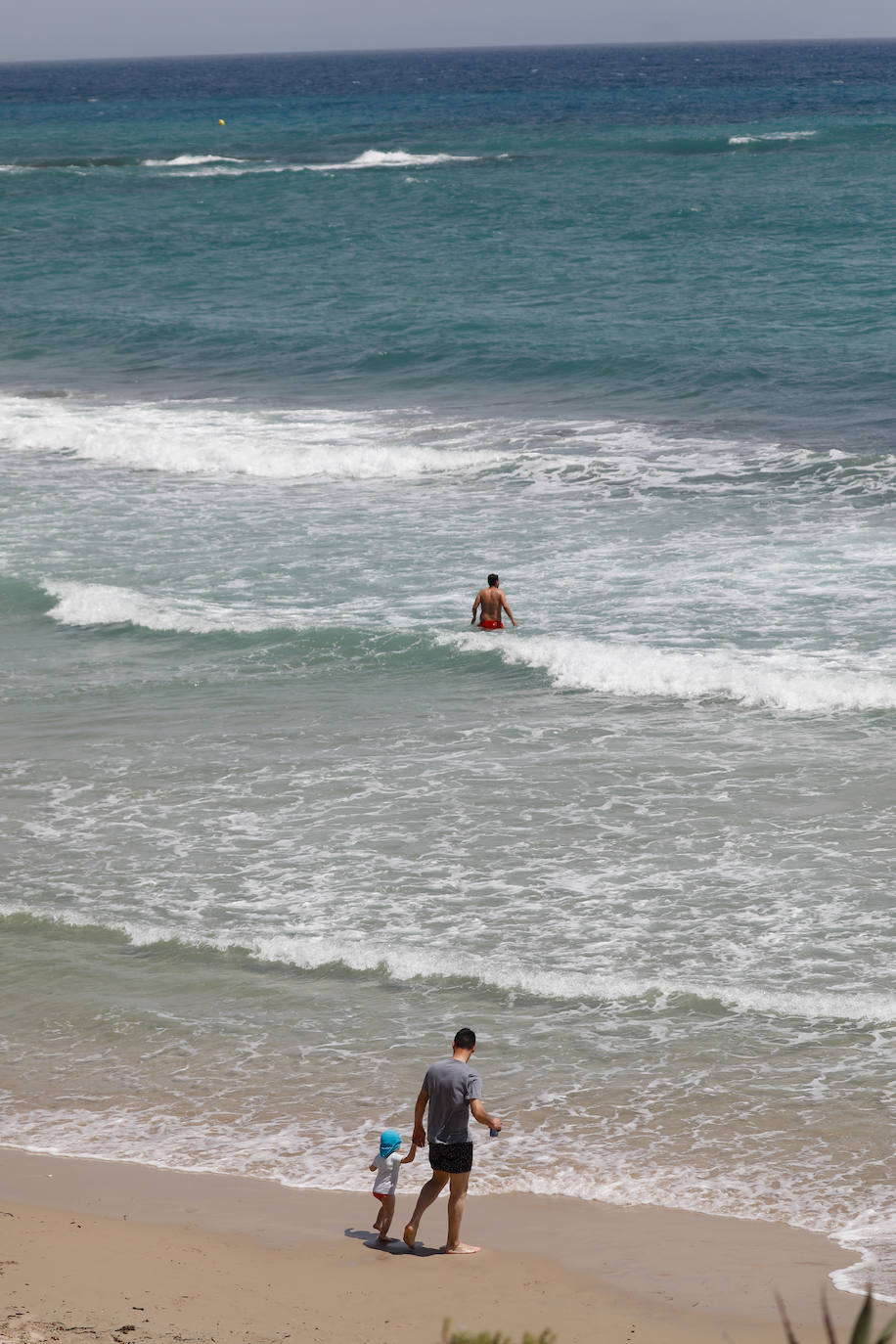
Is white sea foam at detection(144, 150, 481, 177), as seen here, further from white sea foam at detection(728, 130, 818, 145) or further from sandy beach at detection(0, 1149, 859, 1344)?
sandy beach at detection(0, 1149, 859, 1344)

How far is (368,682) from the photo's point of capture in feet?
→ 56.3

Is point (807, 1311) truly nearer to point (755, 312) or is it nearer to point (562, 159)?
point (755, 312)

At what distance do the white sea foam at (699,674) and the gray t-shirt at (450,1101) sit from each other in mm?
8603

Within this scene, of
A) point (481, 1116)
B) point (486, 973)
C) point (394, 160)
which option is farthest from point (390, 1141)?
point (394, 160)

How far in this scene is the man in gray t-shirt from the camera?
321 inches

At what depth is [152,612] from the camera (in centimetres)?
1927

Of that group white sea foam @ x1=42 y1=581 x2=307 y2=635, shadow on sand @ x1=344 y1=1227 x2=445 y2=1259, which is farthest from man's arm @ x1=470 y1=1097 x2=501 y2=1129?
white sea foam @ x1=42 y1=581 x2=307 y2=635

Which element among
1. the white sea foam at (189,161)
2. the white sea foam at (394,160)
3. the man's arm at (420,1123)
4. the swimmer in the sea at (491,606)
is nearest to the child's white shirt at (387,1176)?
the man's arm at (420,1123)

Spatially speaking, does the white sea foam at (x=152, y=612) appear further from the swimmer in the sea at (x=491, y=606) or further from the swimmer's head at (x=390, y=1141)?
the swimmer's head at (x=390, y=1141)

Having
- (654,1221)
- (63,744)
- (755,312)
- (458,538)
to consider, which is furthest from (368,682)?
(755,312)

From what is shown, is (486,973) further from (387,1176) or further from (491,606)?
(491,606)

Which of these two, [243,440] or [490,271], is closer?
[243,440]

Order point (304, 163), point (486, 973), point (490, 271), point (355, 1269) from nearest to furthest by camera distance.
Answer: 1. point (355, 1269)
2. point (486, 973)
3. point (490, 271)
4. point (304, 163)

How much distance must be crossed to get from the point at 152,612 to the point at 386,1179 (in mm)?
12221
